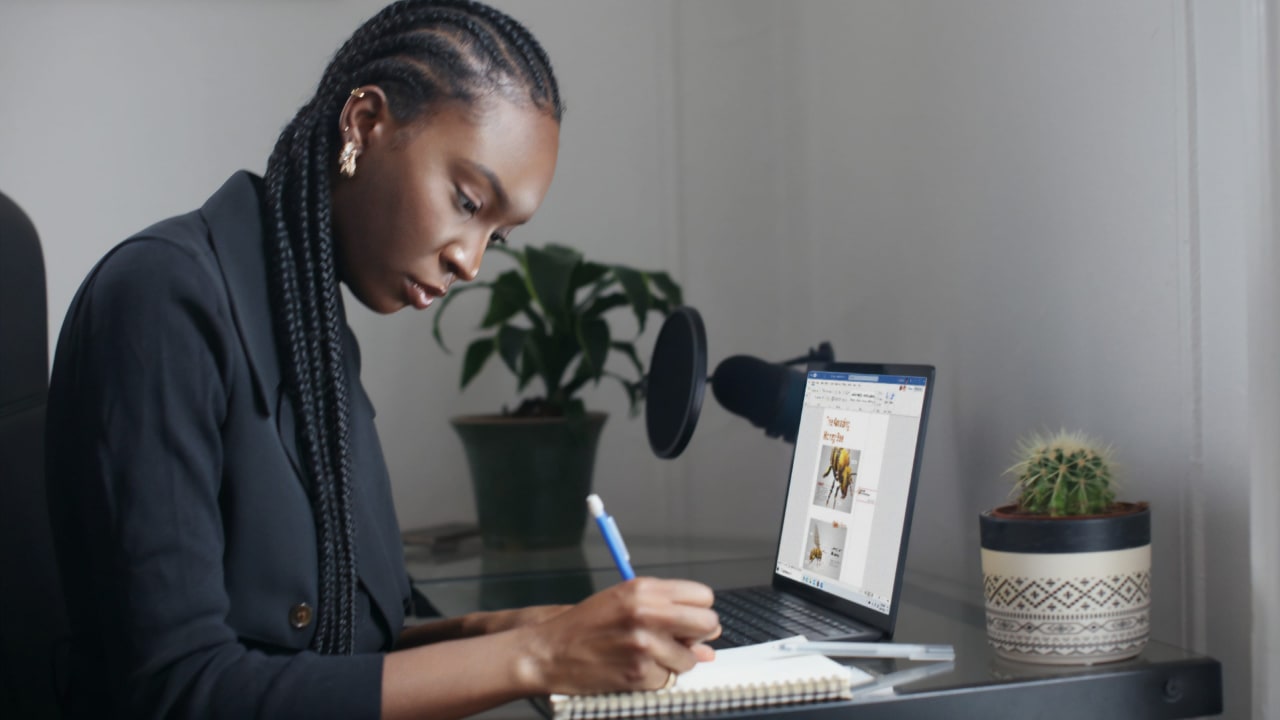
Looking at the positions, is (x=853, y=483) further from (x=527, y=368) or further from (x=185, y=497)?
(x=527, y=368)

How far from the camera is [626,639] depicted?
76cm

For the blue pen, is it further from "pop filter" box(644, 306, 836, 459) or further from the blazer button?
"pop filter" box(644, 306, 836, 459)

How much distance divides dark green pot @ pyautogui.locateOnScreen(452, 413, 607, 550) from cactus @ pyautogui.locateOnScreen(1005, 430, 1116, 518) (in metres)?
0.91

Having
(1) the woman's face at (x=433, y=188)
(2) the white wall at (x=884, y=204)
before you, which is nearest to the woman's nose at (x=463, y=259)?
(1) the woman's face at (x=433, y=188)

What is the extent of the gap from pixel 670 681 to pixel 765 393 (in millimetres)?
579

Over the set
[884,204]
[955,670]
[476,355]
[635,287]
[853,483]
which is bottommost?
[955,670]

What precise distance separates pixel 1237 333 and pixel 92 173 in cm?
175

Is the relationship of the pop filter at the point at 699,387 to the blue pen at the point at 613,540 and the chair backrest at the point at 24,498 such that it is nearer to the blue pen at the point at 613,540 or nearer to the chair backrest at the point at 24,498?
the blue pen at the point at 613,540

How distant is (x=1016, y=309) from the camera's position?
1.30 m

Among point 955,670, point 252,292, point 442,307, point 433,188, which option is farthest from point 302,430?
point 442,307

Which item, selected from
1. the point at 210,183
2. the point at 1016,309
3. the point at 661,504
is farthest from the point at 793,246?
the point at 210,183

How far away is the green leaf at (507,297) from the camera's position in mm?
1807

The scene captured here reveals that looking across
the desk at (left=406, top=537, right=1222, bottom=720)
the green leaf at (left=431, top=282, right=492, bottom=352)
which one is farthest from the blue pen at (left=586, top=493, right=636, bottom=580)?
the green leaf at (left=431, top=282, right=492, bottom=352)

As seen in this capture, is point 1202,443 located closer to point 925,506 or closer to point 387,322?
point 925,506
